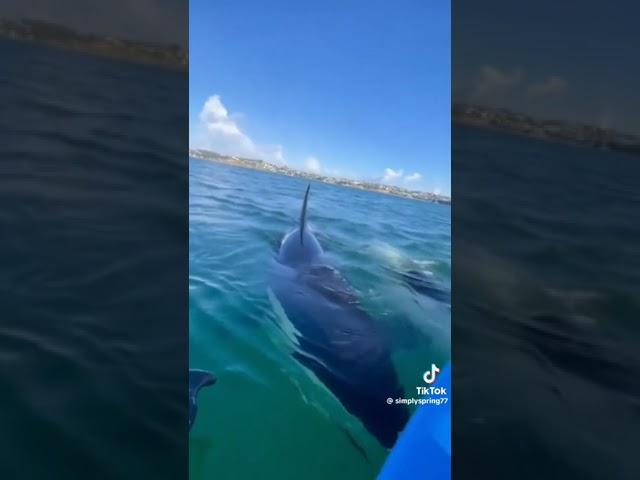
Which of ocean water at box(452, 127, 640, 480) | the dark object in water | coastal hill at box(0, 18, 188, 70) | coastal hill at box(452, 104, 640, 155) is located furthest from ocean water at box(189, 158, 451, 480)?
coastal hill at box(452, 104, 640, 155)

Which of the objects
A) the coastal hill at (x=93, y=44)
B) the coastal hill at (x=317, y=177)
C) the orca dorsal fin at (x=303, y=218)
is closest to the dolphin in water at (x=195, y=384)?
the orca dorsal fin at (x=303, y=218)

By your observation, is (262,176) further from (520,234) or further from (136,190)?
(520,234)

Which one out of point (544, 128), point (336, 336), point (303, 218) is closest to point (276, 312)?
point (336, 336)

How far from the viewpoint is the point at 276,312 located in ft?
7.94

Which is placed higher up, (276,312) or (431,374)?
(276,312)

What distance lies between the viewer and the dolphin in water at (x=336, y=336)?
94.5 inches

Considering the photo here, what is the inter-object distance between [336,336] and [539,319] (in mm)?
1168

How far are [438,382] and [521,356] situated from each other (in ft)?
1.75

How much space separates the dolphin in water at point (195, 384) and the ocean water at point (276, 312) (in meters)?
0.03

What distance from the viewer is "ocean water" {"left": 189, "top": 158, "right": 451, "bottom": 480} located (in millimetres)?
2260

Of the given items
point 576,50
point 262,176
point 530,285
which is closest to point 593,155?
point 576,50

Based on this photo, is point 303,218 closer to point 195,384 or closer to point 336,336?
point 336,336

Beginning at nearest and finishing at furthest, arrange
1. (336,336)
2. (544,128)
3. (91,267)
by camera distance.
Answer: (91,267), (336,336), (544,128)

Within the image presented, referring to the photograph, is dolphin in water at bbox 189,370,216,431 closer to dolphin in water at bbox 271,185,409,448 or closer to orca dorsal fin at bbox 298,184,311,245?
dolphin in water at bbox 271,185,409,448
